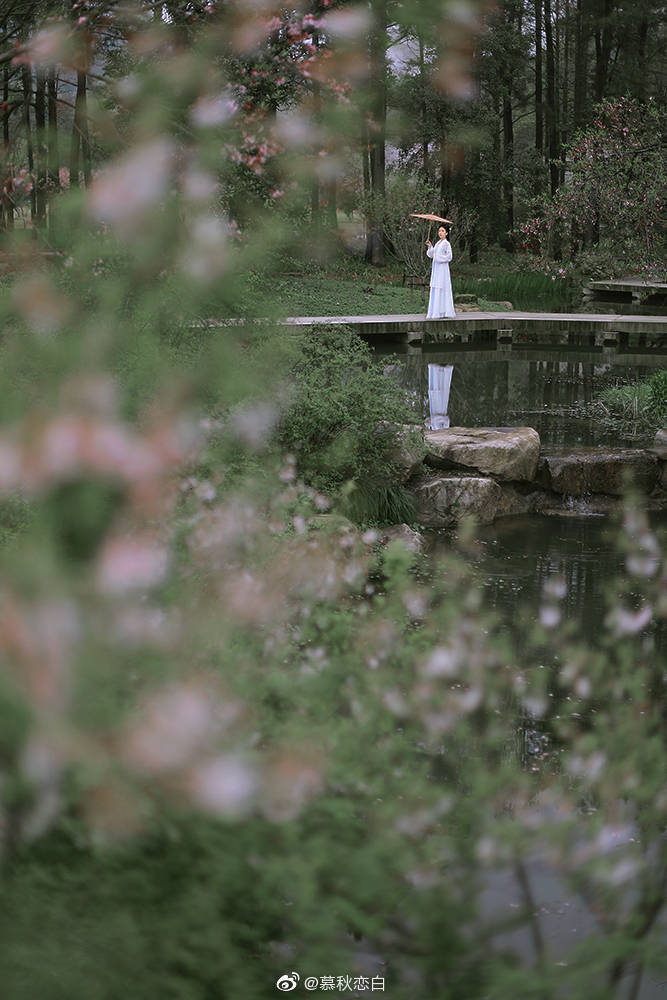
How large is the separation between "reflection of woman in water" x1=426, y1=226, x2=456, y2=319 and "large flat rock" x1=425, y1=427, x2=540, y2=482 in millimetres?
7660

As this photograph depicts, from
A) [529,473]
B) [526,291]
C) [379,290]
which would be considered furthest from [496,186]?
[529,473]

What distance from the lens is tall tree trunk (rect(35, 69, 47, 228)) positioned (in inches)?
227

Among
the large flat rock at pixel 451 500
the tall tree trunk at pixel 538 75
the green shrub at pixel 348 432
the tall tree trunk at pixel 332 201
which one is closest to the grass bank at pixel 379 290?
the tall tree trunk at pixel 332 201

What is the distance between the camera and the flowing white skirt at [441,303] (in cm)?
1548

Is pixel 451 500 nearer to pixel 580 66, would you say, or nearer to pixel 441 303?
pixel 441 303

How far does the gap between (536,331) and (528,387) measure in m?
3.65

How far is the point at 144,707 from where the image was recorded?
155cm

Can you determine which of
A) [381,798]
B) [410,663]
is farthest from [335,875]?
[410,663]

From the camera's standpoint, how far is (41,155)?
7137 mm

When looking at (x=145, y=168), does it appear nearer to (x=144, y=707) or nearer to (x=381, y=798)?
(x=144, y=707)

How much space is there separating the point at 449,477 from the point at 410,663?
5732 mm

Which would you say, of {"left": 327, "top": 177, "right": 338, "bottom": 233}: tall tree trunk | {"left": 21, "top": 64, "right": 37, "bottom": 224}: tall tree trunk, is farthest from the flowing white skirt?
{"left": 327, "top": 177, "right": 338, "bottom": 233}: tall tree trunk

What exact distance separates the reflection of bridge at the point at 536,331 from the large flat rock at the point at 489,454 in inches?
271

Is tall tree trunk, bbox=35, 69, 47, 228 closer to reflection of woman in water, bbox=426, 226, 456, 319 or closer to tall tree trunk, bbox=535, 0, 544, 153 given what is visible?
reflection of woman in water, bbox=426, 226, 456, 319
